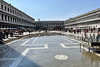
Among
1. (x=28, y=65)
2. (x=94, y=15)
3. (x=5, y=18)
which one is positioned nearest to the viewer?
(x=28, y=65)

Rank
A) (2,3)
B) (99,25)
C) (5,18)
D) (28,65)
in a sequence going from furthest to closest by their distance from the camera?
1. (99,25)
2. (5,18)
3. (2,3)
4. (28,65)

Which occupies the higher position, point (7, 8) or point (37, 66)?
point (7, 8)

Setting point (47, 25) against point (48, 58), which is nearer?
point (48, 58)

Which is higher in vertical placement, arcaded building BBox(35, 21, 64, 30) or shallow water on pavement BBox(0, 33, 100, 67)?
arcaded building BBox(35, 21, 64, 30)

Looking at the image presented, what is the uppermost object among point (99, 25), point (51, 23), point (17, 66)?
point (51, 23)

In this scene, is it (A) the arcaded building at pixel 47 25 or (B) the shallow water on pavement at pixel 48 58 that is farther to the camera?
(A) the arcaded building at pixel 47 25

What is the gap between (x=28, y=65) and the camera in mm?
4785

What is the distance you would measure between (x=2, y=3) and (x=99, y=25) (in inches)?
1890

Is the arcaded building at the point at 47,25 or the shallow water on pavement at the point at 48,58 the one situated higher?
the arcaded building at the point at 47,25

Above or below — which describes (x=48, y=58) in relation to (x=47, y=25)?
below

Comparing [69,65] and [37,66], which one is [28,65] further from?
[69,65]

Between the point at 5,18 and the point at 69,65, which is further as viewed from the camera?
the point at 5,18

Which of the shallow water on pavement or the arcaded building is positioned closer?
the shallow water on pavement

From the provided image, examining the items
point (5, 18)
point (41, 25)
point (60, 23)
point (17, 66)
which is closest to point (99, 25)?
point (5, 18)
